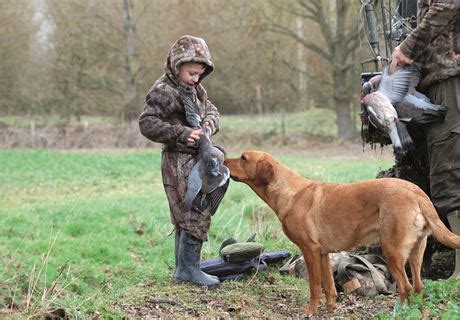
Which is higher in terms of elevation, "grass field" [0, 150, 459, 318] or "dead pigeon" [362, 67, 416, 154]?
"dead pigeon" [362, 67, 416, 154]

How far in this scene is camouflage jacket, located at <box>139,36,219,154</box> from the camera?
5.77 metres

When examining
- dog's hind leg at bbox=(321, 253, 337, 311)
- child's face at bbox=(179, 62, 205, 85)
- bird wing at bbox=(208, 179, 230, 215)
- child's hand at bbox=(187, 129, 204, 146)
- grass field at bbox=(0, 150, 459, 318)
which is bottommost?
grass field at bbox=(0, 150, 459, 318)

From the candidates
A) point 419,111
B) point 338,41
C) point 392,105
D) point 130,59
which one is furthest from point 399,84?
point 130,59

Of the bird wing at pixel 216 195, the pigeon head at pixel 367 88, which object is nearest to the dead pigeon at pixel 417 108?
the pigeon head at pixel 367 88

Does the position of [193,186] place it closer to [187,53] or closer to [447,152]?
[187,53]

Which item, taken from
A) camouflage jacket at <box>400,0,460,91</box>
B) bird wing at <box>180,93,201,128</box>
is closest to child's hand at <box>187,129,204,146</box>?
bird wing at <box>180,93,201,128</box>

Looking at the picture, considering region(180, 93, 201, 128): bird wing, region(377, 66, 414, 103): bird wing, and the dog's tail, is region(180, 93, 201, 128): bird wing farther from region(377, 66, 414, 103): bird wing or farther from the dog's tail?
the dog's tail

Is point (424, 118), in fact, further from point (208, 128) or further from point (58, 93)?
point (58, 93)

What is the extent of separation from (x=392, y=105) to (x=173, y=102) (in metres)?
2.12

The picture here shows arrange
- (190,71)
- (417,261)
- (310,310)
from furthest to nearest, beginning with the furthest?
(190,71), (310,310), (417,261)

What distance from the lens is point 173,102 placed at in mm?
5910

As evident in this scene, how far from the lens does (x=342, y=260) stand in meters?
6.40

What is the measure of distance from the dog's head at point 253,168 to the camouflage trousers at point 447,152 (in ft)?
5.58

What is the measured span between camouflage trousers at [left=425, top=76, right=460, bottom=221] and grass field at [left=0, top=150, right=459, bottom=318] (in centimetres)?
97
